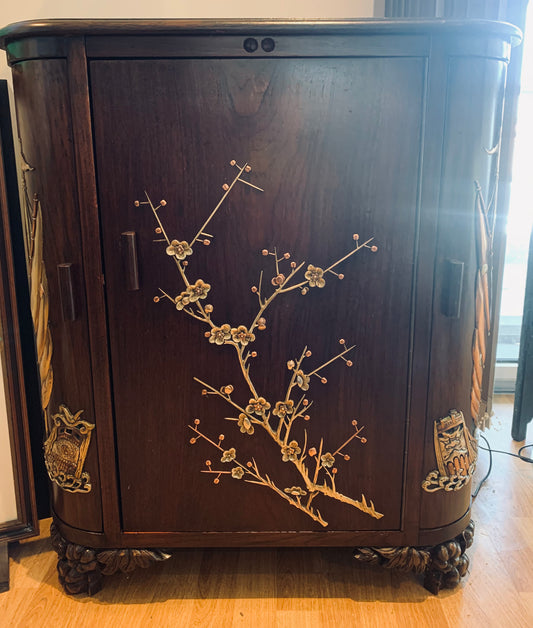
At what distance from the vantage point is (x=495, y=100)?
1177 mm

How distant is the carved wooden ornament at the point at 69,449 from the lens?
4.34 ft

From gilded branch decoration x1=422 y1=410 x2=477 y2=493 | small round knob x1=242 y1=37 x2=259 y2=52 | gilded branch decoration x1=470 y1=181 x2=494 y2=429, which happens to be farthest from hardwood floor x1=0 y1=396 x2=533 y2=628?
small round knob x1=242 y1=37 x2=259 y2=52

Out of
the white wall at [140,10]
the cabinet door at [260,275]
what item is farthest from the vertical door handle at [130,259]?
the white wall at [140,10]

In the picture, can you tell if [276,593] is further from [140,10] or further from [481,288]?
[140,10]

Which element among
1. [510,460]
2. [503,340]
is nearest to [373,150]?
[510,460]

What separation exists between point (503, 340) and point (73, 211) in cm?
215

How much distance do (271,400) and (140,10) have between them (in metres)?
1.12

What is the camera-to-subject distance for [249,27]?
1112 mm

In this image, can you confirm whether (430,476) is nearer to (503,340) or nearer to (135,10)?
(135,10)

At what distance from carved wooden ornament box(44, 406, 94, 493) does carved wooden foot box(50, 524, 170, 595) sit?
0.16m

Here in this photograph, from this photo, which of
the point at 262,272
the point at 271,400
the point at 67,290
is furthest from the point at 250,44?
the point at 271,400

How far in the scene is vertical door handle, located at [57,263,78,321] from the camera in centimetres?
122

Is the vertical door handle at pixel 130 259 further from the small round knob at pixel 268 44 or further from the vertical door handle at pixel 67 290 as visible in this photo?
the small round knob at pixel 268 44

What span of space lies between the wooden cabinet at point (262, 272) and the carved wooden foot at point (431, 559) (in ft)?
0.04
